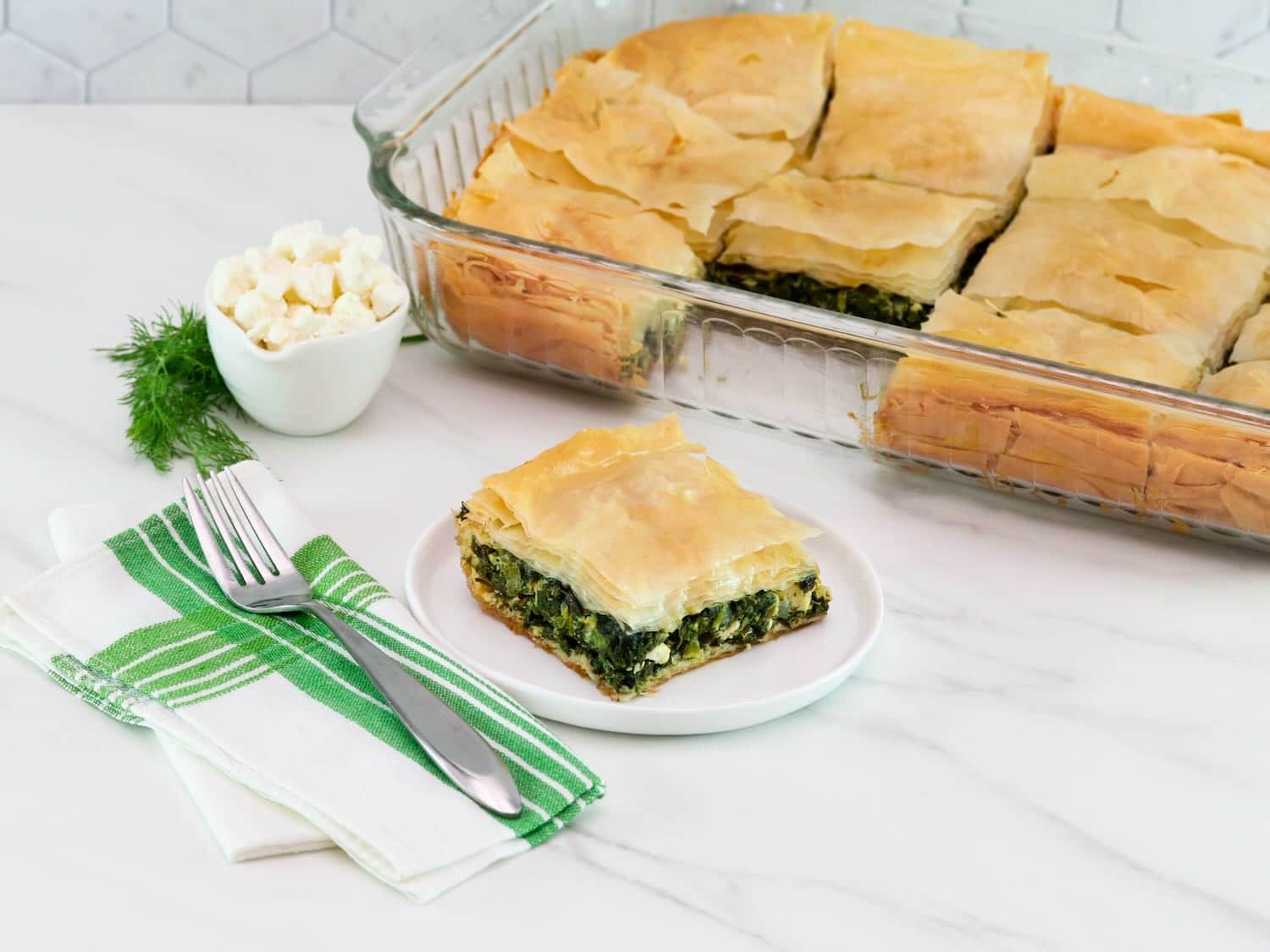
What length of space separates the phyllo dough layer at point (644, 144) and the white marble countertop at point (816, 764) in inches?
13.3

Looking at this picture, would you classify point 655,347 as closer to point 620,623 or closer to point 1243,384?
point 620,623

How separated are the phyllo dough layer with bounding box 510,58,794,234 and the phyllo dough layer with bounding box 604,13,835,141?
4 cm

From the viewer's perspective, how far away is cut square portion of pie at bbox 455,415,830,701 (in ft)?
4.20

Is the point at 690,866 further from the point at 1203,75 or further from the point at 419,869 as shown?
the point at 1203,75

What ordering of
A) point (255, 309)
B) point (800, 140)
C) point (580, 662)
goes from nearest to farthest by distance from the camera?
1. point (580, 662)
2. point (255, 309)
3. point (800, 140)

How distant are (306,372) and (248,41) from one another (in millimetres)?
1368

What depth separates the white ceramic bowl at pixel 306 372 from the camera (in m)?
1.62

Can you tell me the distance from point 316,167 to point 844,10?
0.97 meters

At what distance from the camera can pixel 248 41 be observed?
9.07 feet

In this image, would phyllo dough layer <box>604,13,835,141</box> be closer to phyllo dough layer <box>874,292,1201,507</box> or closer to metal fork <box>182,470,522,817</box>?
phyllo dough layer <box>874,292,1201,507</box>

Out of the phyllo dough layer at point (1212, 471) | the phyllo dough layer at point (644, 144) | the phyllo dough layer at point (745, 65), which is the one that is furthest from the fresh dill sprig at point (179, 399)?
the phyllo dough layer at point (1212, 471)

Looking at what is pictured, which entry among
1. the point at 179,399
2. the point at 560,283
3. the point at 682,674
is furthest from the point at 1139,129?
the point at 179,399

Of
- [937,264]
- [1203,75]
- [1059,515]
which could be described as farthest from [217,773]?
[1203,75]

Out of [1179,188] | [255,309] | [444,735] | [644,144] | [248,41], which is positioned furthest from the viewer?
[248,41]
